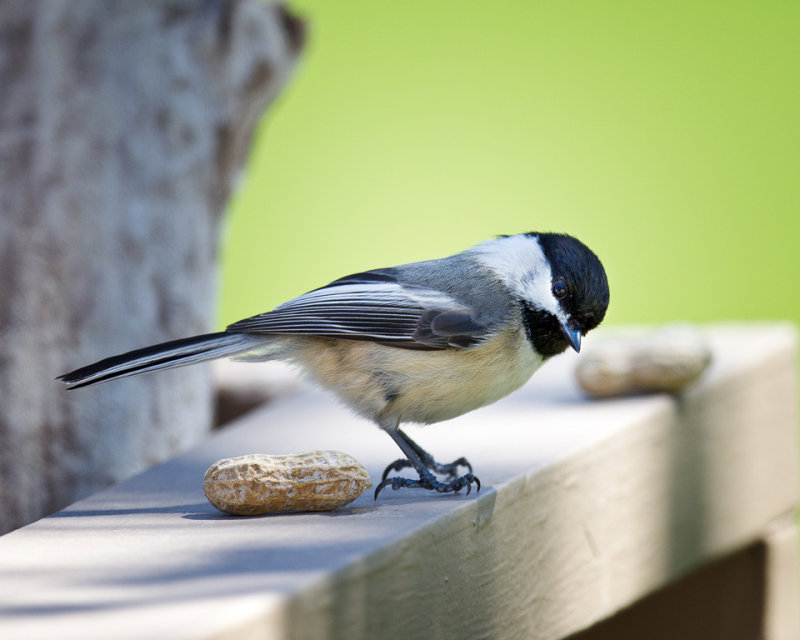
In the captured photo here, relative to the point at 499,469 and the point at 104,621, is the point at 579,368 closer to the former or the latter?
the point at 499,469

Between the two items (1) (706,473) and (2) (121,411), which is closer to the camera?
(1) (706,473)

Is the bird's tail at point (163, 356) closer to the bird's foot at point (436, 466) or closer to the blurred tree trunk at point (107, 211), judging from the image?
the bird's foot at point (436, 466)

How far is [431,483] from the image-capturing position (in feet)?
5.49

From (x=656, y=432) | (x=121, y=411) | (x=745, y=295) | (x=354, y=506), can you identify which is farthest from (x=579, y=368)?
(x=745, y=295)

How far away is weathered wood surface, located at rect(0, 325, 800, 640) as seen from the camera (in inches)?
43.6

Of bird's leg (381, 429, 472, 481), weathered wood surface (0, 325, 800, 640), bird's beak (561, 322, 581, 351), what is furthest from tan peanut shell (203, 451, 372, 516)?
bird's beak (561, 322, 581, 351)

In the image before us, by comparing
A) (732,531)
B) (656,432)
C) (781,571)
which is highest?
(656,432)

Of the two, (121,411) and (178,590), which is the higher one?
(178,590)

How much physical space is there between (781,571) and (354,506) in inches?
59.9

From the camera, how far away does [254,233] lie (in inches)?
207

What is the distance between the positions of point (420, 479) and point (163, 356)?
19.5 inches

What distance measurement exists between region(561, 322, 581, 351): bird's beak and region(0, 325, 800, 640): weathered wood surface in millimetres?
191

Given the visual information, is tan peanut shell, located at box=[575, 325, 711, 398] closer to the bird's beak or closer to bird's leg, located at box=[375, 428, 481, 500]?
the bird's beak

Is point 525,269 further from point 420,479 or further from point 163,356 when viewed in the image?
point 163,356
